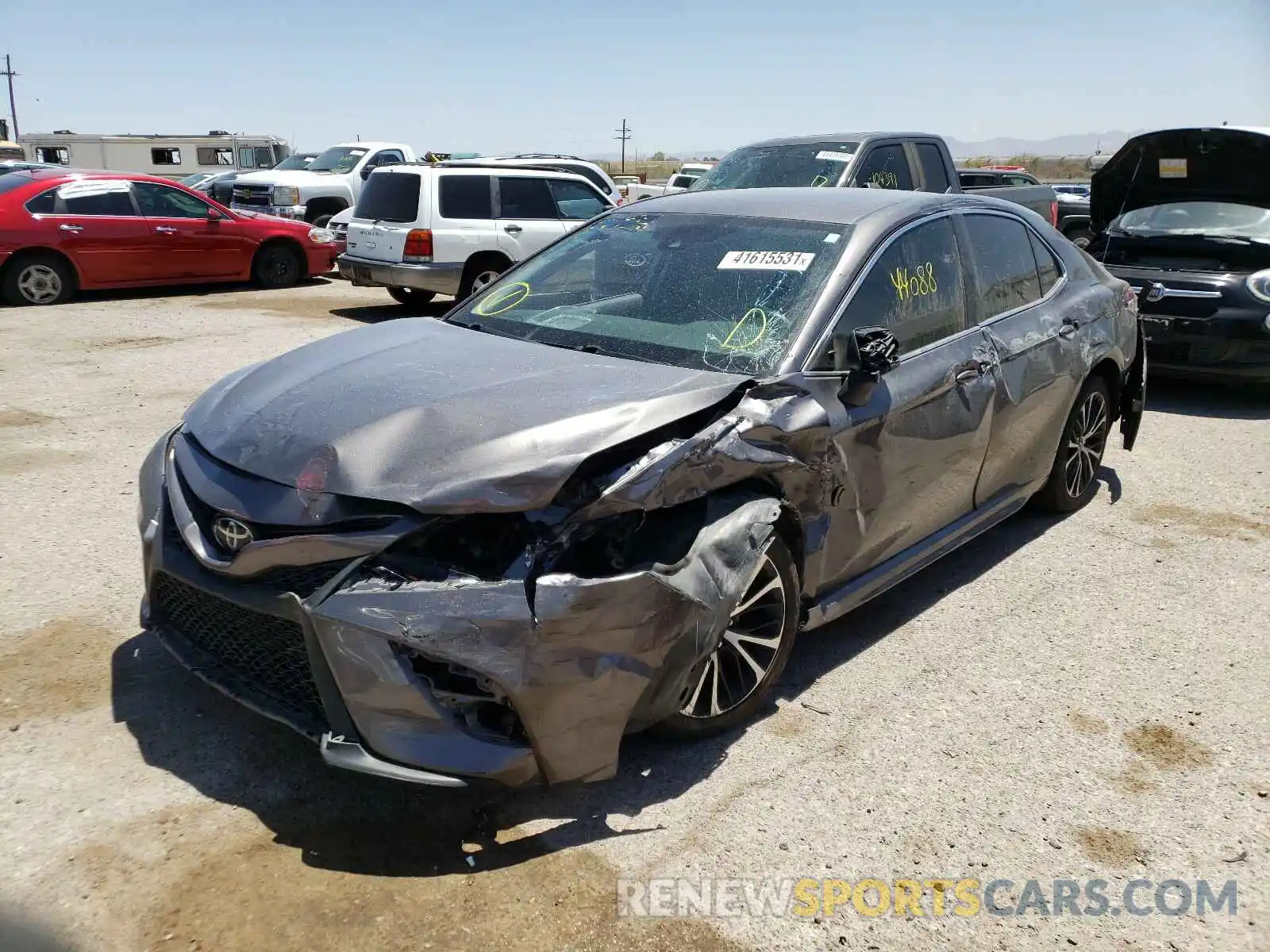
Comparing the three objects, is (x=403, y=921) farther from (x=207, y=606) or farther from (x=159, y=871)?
(x=207, y=606)

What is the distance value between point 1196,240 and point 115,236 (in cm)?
1148

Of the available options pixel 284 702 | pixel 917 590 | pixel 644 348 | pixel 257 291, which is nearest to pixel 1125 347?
pixel 917 590

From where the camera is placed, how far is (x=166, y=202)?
12.8m

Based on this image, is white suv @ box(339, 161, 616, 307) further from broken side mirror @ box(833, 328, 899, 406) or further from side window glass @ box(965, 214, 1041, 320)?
broken side mirror @ box(833, 328, 899, 406)

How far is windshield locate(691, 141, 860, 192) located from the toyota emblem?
22.4 ft

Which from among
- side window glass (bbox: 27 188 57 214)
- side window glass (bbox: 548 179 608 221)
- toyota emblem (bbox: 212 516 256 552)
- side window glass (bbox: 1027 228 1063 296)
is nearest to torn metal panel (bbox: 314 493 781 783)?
toyota emblem (bbox: 212 516 256 552)

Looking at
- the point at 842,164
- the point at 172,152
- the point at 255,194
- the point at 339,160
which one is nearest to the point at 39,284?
the point at 255,194

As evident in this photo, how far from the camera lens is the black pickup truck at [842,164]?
9.09 metres

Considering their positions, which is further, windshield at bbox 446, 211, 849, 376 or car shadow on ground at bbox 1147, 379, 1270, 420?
car shadow on ground at bbox 1147, 379, 1270, 420

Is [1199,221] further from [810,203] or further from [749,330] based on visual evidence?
[749,330]

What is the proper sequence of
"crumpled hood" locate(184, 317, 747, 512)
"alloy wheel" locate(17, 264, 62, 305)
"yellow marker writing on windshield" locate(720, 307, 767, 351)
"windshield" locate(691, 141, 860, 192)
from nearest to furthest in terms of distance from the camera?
"crumpled hood" locate(184, 317, 747, 512) → "yellow marker writing on windshield" locate(720, 307, 767, 351) → "windshield" locate(691, 141, 860, 192) → "alloy wheel" locate(17, 264, 62, 305)

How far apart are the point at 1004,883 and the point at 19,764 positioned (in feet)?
9.49

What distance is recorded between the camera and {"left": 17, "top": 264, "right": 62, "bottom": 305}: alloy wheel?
1186 cm

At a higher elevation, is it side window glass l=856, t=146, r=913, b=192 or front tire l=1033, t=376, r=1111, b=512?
side window glass l=856, t=146, r=913, b=192
